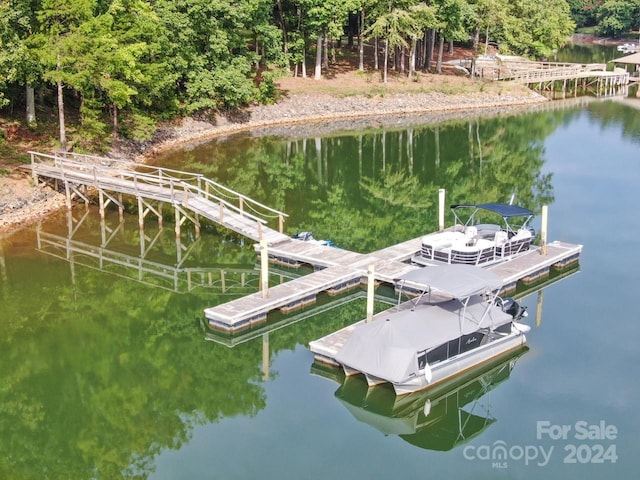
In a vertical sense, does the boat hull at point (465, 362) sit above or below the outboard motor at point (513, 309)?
below

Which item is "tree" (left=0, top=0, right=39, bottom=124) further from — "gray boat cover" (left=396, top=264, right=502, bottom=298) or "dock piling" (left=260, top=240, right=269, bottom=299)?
"gray boat cover" (left=396, top=264, right=502, bottom=298)

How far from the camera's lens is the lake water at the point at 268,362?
59.6ft

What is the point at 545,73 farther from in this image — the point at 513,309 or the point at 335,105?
the point at 513,309

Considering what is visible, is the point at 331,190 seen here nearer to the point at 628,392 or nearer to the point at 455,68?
the point at 628,392

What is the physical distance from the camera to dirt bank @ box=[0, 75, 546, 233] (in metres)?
54.0

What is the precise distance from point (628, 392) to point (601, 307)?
5894mm

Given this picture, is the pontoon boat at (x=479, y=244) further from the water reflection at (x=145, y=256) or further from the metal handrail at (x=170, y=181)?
the metal handrail at (x=170, y=181)

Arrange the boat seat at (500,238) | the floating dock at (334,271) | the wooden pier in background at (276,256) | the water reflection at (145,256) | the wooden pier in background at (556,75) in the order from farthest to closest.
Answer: the wooden pier in background at (556,75)
the boat seat at (500,238)
the water reflection at (145,256)
the wooden pier in background at (276,256)
the floating dock at (334,271)

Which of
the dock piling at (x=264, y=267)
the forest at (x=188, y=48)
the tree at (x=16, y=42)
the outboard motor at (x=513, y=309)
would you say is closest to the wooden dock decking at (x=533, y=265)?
the outboard motor at (x=513, y=309)

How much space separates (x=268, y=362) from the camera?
2300 centimetres

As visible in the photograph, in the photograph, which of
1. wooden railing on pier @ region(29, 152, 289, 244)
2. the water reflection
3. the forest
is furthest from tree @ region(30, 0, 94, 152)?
the water reflection

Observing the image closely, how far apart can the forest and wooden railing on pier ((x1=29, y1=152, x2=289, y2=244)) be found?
Answer: 12.0 ft

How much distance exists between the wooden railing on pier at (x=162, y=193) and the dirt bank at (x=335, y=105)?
30.9ft

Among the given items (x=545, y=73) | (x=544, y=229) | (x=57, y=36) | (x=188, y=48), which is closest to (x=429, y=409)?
(x=544, y=229)
